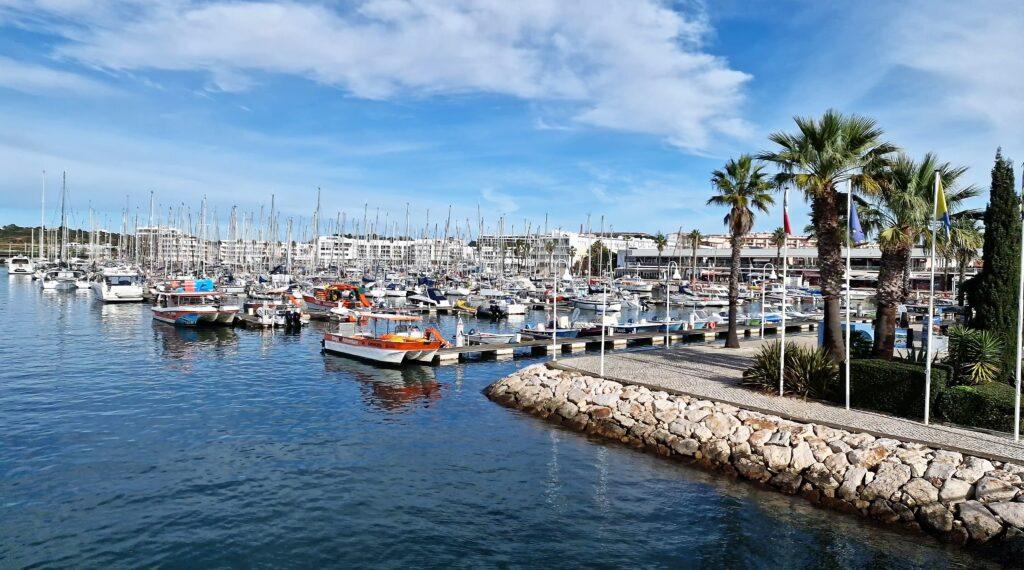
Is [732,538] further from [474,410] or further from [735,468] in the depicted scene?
[474,410]

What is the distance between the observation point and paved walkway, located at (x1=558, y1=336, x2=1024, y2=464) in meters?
16.9

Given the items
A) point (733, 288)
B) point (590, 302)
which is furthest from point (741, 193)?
point (590, 302)

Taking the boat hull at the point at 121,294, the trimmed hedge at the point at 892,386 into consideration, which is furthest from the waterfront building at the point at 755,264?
the trimmed hedge at the point at 892,386

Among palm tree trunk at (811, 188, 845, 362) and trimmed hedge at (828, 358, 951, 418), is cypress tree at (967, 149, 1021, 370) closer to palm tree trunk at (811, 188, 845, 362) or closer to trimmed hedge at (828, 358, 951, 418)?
trimmed hedge at (828, 358, 951, 418)

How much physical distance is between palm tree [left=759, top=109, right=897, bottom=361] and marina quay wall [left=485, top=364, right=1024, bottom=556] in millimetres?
6524

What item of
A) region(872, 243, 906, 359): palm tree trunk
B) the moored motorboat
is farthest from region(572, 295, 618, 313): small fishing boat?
region(872, 243, 906, 359): palm tree trunk

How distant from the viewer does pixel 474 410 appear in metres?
26.9

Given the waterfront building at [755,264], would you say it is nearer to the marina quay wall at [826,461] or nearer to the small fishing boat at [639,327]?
the small fishing boat at [639,327]

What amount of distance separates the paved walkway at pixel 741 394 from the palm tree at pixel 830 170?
3.96 metres

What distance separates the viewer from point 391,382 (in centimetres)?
3306

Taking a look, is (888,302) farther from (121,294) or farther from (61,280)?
(61,280)

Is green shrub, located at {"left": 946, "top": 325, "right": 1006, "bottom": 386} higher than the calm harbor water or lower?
higher

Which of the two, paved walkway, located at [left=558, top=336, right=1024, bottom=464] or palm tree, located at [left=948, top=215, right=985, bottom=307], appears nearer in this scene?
paved walkway, located at [left=558, top=336, right=1024, bottom=464]

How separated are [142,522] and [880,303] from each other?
80.4 feet
